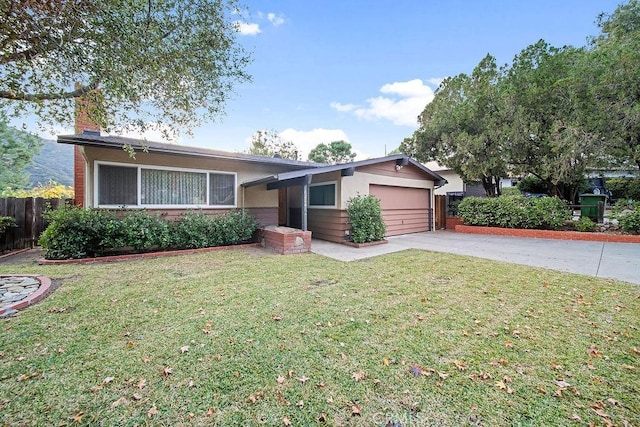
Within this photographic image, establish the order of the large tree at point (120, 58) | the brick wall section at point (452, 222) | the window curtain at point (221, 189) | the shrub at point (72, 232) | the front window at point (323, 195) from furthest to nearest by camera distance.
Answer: the brick wall section at point (452, 222) < the front window at point (323, 195) < the window curtain at point (221, 189) < the shrub at point (72, 232) < the large tree at point (120, 58)

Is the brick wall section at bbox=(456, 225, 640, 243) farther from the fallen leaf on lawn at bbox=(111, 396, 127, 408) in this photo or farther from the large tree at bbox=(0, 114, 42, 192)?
the large tree at bbox=(0, 114, 42, 192)

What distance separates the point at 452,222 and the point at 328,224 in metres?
6.81

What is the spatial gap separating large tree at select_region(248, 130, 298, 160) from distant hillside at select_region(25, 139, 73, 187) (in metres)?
16.4

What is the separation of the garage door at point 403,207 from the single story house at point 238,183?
0.04 m

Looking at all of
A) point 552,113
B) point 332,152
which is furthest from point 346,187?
point 332,152

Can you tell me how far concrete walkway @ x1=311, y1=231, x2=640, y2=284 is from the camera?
5688mm

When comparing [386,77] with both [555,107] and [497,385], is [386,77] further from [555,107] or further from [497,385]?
[497,385]

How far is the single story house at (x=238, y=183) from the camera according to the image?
7.46 m

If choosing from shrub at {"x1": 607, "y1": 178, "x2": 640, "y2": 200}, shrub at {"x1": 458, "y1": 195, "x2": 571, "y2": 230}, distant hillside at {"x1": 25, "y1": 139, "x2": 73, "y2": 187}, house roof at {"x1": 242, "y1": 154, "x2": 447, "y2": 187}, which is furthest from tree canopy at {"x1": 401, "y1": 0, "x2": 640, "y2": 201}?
distant hillside at {"x1": 25, "y1": 139, "x2": 73, "y2": 187}

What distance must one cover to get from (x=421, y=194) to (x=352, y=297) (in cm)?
953

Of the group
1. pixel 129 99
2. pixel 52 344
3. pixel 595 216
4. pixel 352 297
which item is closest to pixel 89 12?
pixel 129 99

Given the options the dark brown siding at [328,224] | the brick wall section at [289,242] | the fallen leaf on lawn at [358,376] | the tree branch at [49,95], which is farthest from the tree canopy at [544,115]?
the tree branch at [49,95]

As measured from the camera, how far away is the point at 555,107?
1066 centimetres

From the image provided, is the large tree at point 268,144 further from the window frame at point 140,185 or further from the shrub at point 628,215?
the shrub at point 628,215
